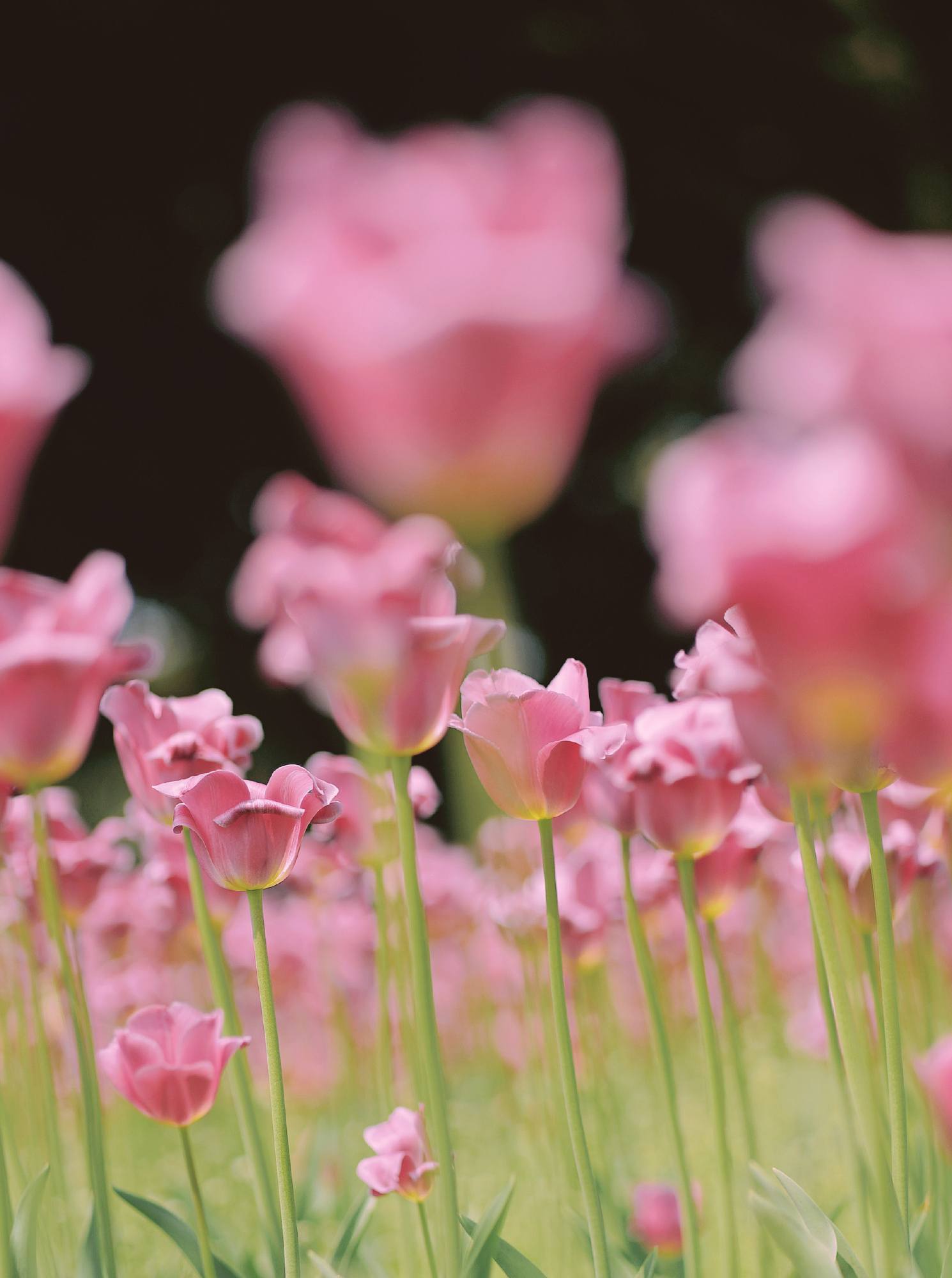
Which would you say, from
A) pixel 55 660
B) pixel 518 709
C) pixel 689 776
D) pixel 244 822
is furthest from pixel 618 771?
pixel 55 660

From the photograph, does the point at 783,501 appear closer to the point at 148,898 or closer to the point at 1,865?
the point at 1,865

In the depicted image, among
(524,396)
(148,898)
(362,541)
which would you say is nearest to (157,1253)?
(148,898)

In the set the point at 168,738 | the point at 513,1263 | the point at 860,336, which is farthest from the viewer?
the point at 168,738

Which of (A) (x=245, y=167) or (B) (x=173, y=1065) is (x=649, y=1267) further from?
(A) (x=245, y=167)

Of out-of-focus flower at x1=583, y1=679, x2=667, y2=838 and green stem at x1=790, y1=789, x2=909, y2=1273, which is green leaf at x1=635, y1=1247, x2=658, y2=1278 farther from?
out-of-focus flower at x1=583, y1=679, x2=667, y2=838

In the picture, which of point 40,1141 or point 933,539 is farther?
point 40,1141
